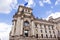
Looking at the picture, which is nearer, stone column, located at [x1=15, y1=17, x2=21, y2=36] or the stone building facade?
stone column, located at [x1=15, y1=17, x2=21, y2=36]

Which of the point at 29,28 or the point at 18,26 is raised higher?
the point at 18,26

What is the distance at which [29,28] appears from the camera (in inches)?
2099

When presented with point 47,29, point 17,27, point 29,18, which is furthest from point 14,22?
point 47,29

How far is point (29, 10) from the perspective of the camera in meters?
56.6

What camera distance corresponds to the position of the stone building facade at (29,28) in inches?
2032

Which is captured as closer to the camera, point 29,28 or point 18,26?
point 18,26

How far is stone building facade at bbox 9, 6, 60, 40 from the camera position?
51625 millimetres

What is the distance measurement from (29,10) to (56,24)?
15.8 meters

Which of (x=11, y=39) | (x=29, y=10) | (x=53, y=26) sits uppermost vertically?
(x=29, y=10)

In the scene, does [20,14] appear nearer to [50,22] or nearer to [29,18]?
[29,18]

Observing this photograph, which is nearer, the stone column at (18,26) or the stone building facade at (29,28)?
the stone column at (18,26)

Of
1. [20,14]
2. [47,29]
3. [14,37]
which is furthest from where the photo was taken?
[47,29]

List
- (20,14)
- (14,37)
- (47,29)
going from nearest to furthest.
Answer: (14,37) → (20,14) → (47,29)

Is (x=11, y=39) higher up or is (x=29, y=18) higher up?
(x=29, y=18)
